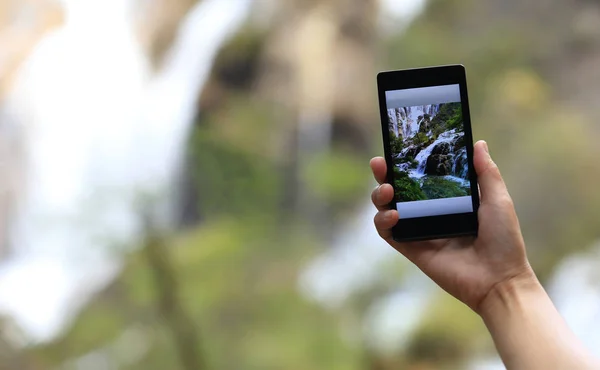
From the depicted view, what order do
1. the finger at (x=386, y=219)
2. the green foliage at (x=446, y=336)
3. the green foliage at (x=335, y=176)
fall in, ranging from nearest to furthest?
the finger at (x=386, y=219), the green foliage at (x=446, y=336), the green foliage at (x=335, y=176)

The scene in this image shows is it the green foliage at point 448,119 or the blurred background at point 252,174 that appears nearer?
the green foliage at point 448,119

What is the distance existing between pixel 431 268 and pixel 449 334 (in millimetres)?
893

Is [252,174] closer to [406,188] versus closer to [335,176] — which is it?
[335,176]

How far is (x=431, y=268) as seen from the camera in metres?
0.63

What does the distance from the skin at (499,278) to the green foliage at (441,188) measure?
0.03 metres

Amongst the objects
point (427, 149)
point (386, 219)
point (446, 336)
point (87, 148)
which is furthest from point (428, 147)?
point (87, 148)

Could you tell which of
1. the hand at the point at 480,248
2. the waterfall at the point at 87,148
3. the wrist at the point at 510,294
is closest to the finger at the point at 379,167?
the hand at the point at 480,248

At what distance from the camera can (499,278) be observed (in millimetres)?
592

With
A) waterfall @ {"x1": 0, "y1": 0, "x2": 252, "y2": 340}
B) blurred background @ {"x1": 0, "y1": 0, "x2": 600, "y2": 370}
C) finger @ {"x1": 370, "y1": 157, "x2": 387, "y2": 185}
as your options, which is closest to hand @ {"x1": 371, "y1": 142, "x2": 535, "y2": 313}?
finger @ {"x1": 370, "y1": 157, "x2": 387, "y2": 185}

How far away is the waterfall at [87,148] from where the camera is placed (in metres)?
1.48

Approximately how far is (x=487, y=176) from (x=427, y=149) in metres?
0.07

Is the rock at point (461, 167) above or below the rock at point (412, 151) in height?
below

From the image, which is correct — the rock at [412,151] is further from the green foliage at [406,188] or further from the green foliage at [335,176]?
the green foliage at [335,176]

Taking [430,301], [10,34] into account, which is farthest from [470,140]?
[10,34]
